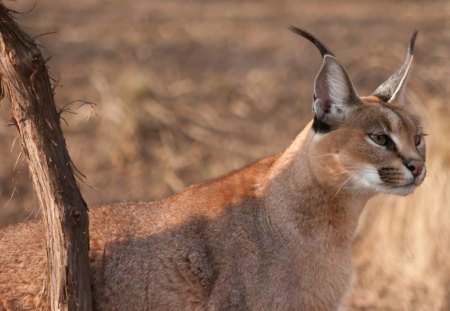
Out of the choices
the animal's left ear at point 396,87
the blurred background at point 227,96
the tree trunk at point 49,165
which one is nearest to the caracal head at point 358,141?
the animal's left ear at point 396,87

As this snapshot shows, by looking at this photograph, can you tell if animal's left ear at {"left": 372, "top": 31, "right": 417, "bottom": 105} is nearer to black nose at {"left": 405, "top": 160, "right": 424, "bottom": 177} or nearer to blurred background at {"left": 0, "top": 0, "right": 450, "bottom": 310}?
black nose at {"left": 405, "top": 160, "right": 424, "bottom": 177}

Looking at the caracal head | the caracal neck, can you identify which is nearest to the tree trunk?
the caracal neck

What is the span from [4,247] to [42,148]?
95cm

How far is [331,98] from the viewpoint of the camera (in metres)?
6.41

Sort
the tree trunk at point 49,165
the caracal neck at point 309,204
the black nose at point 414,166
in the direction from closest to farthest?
the tree trunk at point 49,165 < the black nose at point 414,166 < the caracal neck at point 309,204

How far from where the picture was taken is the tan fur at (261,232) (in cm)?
622

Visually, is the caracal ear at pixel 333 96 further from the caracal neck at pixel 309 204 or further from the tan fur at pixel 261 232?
the caracal neck at pixel 309 204

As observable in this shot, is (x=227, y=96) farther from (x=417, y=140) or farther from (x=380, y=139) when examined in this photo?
(x=380, y=139)

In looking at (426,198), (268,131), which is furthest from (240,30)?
(426,198)

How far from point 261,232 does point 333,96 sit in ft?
3.38

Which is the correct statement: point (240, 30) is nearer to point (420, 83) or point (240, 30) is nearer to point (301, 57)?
point (301, 57)

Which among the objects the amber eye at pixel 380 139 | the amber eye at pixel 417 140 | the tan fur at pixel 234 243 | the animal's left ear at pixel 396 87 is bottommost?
the tan fur at pixel 234 243

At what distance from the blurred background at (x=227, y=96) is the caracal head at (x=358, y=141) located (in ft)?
7.22

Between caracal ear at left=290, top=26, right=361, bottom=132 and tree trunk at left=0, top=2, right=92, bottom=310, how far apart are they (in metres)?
1.68
